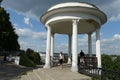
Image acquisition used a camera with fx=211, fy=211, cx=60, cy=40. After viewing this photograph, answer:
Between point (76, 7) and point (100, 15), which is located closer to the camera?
point (76, 7)

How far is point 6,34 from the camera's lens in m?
43.3

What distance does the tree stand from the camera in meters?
43.2

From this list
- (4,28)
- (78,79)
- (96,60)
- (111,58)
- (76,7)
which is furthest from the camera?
(4,28)

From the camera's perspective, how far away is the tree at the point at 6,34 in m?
43.2

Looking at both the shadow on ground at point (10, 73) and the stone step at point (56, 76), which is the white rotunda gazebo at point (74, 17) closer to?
the stone step at point (56, 76)

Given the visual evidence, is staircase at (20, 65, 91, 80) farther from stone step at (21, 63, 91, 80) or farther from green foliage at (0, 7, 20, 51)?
green foliage at (0, 7, 20, 51)

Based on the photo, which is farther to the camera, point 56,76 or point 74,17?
point 74,17

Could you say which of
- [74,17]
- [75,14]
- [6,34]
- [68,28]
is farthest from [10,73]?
[6,34]

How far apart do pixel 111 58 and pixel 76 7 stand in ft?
20.3

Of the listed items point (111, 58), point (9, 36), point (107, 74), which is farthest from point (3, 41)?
point (107, 74)

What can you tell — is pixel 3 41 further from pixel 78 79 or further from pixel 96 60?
pixel 78 79

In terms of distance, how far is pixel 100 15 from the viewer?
68.4ft

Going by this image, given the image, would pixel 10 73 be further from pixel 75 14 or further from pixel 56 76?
pixel 75 14

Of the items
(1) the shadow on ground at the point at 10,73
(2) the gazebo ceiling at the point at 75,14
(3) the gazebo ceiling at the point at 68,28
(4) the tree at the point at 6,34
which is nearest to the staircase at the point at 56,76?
(1) the shadow on ground at the point at 10,73
